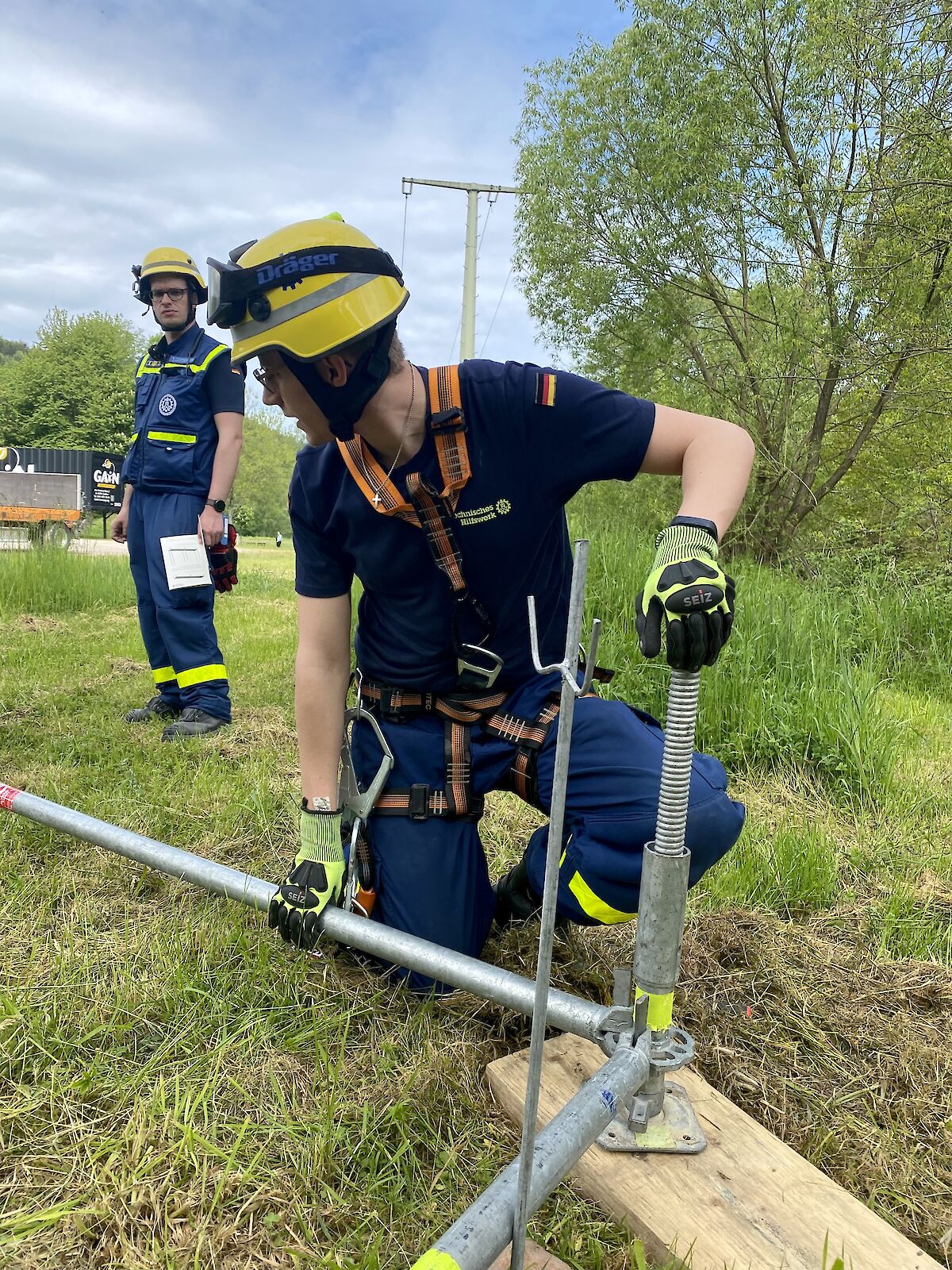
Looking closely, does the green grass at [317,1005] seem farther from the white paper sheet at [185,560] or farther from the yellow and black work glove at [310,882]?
the white paper sheet at [185,560]

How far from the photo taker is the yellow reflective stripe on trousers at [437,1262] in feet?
3.50

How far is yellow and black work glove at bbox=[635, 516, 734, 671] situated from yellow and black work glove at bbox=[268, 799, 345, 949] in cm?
115

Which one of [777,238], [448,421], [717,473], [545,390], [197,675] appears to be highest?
[777,238]

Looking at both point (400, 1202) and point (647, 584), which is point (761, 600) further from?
point (400, 1202)

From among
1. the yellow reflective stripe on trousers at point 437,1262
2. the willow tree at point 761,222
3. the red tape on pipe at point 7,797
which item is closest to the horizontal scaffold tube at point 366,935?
the red tape on pipe at point 7,797

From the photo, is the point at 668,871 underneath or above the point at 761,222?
underneath

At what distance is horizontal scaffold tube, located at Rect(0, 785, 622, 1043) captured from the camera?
1707 millimetres

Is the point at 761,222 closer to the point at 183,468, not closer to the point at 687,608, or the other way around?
the point at 183,468

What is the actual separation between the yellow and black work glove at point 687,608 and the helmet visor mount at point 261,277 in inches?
39.8

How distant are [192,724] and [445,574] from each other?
254 centimetres

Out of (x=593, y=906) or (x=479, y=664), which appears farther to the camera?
(x=479, y=664)

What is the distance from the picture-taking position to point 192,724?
4242 millimetres

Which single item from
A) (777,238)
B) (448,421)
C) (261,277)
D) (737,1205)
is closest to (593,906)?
(737,1205)

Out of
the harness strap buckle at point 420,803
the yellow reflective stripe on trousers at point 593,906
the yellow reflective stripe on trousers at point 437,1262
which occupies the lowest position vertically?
the yellow reflective stripe on trousers at point 437,1262
